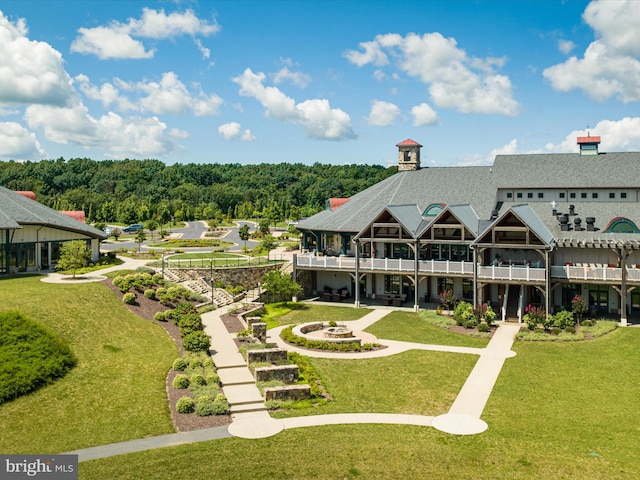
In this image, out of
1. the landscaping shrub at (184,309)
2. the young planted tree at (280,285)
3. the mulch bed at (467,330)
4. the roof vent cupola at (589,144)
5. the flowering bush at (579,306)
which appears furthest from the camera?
the roof vent cupola at (589,144)

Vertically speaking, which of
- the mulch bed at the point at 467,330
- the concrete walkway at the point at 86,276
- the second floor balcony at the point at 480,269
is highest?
the second floor balcony at the point at 480,269

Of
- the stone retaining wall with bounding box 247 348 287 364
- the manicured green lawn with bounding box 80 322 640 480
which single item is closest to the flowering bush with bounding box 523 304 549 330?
the manicured green lawn with bounding box 80 322 640 480

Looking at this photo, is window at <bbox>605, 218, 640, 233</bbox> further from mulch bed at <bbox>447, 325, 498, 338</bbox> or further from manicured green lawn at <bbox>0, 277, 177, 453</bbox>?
manicured green lawn at <bbox>0, 277, 177, 453</bbox>

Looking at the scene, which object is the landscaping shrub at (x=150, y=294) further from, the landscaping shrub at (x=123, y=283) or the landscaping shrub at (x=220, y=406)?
the landscaping shrub at (x=220, y=406)

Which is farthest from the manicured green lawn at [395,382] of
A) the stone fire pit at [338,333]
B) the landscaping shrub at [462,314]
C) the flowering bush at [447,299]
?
the flowering bush at [447,299]

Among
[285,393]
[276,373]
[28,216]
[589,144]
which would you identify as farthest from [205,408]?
[589,144]

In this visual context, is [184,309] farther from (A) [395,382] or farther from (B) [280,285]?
(A) [395,382]
